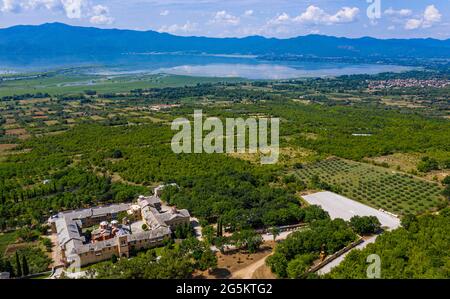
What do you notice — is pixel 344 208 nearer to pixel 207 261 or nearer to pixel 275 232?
pixel 275 232

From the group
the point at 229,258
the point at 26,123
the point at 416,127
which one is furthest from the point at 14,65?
the point at 229,258

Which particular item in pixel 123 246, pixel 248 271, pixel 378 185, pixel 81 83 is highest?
pixel 81 83

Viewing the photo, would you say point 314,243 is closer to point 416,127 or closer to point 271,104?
point 416,127

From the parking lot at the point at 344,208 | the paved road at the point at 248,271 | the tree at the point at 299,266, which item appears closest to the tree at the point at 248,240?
the paved road at the point at 248,271

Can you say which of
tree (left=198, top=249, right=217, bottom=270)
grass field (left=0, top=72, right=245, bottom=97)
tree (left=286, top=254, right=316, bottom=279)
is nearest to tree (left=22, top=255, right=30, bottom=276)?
tree (left=198, top=249, right=217, bottom=270)

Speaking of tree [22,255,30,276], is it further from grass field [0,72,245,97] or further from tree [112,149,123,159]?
grass field [0,72,245,97]

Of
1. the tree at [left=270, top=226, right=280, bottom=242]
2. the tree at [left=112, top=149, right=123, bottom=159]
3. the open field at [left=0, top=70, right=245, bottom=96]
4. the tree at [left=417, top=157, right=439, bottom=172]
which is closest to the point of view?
the tree at [left=270, top=226, right=280, bottom=242]

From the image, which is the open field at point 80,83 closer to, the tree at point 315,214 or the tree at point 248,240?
the tree at point 315,214

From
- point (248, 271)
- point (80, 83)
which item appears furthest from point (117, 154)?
point (80, 83)
